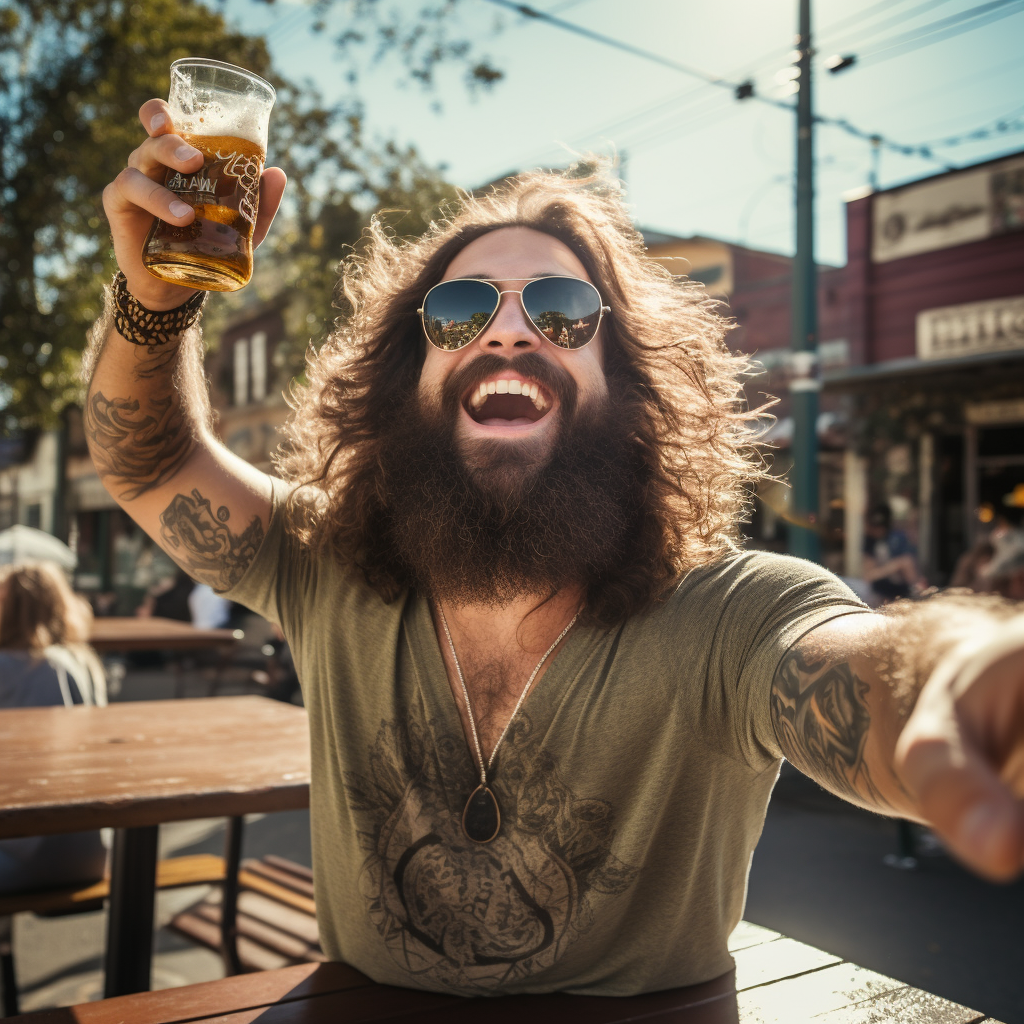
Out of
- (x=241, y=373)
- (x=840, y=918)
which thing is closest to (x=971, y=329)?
(x=840, y=918)

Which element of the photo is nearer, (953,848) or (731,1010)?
(953,848)

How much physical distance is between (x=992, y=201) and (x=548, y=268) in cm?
1193

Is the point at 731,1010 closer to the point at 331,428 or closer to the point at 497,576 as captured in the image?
the point at 497,576

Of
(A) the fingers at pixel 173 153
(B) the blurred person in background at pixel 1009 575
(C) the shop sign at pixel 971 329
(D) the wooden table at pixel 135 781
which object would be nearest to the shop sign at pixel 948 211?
(C) the shop sign at pixel 971 329

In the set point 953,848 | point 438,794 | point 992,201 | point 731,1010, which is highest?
point 992,201

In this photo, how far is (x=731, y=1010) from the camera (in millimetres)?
1491

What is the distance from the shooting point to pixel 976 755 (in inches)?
25.4

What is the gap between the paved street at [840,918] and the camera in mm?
3545

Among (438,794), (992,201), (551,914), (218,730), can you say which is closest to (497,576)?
(438,794)

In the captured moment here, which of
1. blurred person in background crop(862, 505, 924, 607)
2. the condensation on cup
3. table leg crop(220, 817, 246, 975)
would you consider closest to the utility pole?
blurred person in background crop(862, 505, 924, 607)

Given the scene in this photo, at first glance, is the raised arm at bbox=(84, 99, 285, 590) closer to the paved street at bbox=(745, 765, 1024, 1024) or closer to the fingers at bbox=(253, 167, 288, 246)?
the fingers at bbox=(253, 167, 288, 246)

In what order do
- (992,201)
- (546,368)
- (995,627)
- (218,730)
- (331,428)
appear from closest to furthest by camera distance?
(995,627) < (546,368) < (331,428) < (218,730) < (992,201)

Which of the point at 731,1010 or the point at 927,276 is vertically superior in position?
the point at 927,276

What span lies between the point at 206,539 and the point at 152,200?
0.69 m
